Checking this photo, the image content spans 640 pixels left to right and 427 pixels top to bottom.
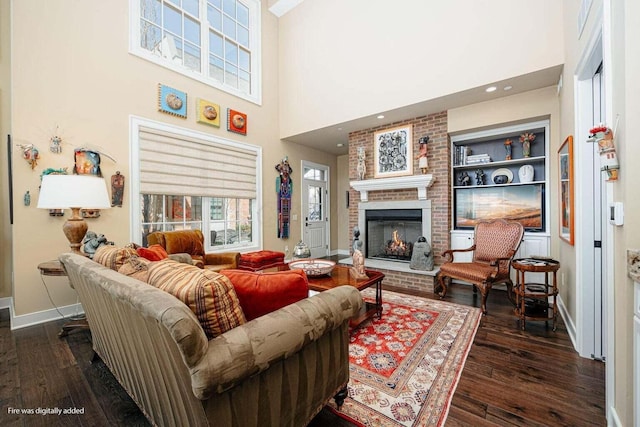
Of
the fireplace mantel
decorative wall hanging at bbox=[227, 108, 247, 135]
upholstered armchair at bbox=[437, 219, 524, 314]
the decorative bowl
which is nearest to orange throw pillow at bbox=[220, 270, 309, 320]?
the decorative bowl

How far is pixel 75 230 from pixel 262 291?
2.45 meters

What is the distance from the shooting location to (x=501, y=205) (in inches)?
155

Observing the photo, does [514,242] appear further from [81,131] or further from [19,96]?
[19,96]

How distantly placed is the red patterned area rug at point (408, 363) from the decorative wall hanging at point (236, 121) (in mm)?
3717

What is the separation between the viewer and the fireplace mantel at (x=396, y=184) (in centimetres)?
418

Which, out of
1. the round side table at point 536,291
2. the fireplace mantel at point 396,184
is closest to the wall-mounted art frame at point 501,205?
the fireplace mantel at point 396,184

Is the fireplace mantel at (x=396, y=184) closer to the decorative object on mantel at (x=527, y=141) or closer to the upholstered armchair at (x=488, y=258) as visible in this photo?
the upholstered armchair at (x=488, y=258)

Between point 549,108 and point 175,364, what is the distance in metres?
4.62

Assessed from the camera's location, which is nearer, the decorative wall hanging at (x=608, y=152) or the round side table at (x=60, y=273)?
the decorative wall hanging at (x=608, y=152)

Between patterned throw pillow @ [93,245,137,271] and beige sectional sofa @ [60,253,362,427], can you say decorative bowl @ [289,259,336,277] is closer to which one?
beige sectional sofa @ [60,253,362,427]

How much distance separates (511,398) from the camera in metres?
1.59

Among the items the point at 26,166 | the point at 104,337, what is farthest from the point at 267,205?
the point at 104,337

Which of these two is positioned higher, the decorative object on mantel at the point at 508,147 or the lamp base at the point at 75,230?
the decorative object on mantel at the point at 508,147

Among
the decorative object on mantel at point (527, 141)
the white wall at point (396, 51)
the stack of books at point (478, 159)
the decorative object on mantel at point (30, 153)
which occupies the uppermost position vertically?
the white wall at point (396, 51)
